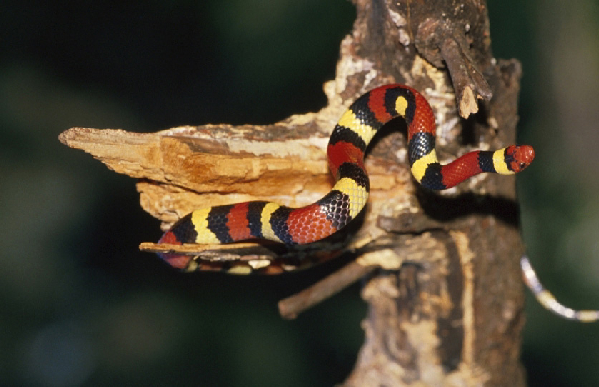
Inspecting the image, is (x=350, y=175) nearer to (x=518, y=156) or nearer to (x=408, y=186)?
(x=408, y=186)

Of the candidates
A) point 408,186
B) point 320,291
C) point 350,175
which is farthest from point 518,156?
point 320,291

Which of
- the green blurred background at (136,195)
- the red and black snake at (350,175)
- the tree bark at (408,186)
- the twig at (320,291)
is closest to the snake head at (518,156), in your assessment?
the red and black snake at (350,175)

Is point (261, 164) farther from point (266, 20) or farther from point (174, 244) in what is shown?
point (266, 20)

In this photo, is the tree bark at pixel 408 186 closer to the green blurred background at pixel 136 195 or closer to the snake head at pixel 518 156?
the snake head at pixel 518 156

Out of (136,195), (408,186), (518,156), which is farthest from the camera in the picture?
(136,195)

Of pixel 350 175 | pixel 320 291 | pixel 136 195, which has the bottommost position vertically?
pixel 320 291

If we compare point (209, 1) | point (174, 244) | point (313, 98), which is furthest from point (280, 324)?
point (209, 1)

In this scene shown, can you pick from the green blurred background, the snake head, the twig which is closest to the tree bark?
the twig
